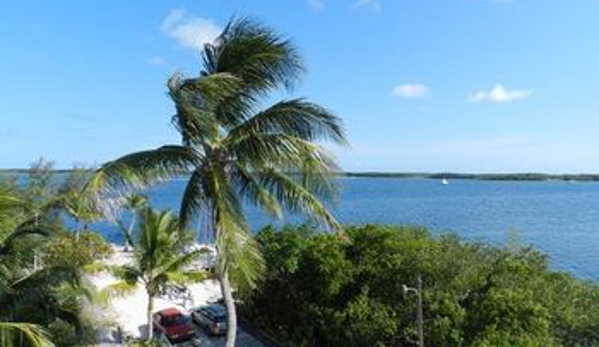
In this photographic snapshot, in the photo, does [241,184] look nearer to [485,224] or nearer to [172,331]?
[172,331]

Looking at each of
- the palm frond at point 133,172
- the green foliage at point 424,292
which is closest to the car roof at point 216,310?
the green foliage at point 424,292

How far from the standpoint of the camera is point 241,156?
408 inches

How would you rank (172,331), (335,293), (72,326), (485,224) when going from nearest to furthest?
(72,326)
(335,293)
(172,331)
(485,224)

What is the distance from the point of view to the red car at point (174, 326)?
75.2ft

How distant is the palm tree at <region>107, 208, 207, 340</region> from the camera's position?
21391 millimetres

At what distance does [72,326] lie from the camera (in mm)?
13906

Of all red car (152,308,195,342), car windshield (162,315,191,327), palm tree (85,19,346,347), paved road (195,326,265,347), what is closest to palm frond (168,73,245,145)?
palm tree (85,19,346,347)

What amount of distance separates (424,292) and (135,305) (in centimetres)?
1550

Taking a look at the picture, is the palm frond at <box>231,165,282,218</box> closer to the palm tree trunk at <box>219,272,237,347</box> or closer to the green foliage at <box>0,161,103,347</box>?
the palm tree trunk at <box>219,272,237,347</box>

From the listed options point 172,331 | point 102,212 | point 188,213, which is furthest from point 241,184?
point 172,331

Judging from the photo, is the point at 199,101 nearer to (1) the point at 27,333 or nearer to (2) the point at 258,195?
(2) the point at 258,195

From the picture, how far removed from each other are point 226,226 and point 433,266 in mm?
8732

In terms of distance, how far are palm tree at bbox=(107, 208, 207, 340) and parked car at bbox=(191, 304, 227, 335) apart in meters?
2.40

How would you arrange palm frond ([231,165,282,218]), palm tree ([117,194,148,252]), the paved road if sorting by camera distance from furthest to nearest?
the paved road, palm frond ([231,165,282,218]), palm tree ([117,194,148,252])
